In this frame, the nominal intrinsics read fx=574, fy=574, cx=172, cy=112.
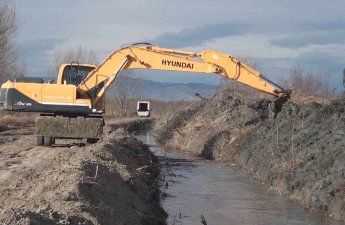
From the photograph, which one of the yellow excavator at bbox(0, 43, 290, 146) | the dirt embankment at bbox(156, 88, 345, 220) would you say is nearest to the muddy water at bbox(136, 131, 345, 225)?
the dirt embankment at bbox(156, 88, 345, 220)

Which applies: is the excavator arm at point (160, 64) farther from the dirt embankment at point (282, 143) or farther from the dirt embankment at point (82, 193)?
the dirt embankment at point (82, 193)

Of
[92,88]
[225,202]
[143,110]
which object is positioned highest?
[92,88]

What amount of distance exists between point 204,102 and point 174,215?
24.8 metres

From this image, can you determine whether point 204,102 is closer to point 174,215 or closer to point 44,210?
point 174,215

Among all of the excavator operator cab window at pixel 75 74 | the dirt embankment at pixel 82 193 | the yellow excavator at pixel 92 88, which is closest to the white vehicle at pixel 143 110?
the excavator operator cab window at pixel 75 74

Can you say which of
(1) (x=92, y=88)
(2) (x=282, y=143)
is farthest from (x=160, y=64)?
(2) (x=282, y=143)

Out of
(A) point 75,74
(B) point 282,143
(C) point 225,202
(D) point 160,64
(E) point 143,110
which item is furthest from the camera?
(E) point 143,110

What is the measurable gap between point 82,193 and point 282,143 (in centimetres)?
1224

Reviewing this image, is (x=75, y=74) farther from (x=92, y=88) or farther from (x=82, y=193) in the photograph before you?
(x=82, y=193)

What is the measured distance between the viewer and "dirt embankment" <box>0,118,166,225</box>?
7566 mm

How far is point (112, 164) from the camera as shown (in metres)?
13.7

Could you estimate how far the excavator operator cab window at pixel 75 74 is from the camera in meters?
21.8

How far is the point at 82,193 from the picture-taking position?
363 inches

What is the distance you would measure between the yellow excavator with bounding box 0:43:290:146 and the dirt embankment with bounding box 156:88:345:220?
1.79 meters
